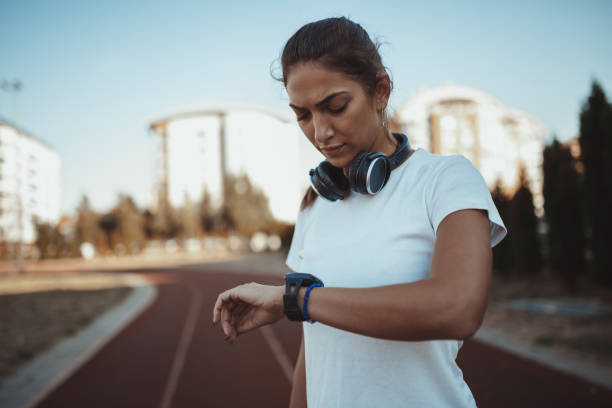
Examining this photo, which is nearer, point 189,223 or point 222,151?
point 189,223

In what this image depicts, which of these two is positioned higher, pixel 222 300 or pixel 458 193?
pixel 458 193

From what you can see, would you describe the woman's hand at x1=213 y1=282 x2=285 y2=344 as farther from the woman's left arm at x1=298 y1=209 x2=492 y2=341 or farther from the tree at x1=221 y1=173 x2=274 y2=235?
the tree at x1=221 y1=173 x2=274 y2=235

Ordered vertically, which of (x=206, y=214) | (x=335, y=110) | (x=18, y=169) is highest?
(x=18, y=169)

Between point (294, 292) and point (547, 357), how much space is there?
706 cm

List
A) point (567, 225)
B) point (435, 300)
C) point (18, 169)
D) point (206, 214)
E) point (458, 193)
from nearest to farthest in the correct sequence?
point (435, 300) < point (458, 193) < point (567, 225) < point (18, 169) < point (206, 214)

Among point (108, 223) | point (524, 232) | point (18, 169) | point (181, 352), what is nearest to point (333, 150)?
point (181, 352)

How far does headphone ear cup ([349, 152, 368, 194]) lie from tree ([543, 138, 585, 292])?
12574 millimetres

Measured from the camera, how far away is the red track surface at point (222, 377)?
5.42 m

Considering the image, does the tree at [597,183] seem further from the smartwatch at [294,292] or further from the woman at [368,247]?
the smartwatch at [294,292]

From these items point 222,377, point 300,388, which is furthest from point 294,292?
point 222,377

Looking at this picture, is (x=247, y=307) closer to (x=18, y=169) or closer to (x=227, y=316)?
(x=227, y=316)

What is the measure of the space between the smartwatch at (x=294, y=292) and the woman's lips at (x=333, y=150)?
37 cm

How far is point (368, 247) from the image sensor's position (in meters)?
1.09

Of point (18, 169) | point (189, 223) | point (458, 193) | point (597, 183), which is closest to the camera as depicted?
point (458, 193)
